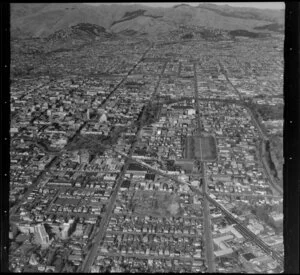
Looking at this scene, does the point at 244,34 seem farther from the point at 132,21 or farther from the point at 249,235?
the point at 249,235

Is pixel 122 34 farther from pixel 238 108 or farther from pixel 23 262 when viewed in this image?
pixel 23 262

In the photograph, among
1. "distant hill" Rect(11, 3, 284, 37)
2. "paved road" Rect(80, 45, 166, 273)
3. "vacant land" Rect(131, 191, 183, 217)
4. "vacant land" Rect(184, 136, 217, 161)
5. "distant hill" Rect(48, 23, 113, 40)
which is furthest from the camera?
"vacant land" Rect(184, 136, 217, 161)

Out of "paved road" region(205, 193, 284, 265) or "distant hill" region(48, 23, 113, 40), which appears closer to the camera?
"paved road" region(205, 193, 284, 265)

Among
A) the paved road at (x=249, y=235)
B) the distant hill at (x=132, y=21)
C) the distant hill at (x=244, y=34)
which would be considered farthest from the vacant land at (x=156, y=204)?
the distant hill at (x=244, y=34)

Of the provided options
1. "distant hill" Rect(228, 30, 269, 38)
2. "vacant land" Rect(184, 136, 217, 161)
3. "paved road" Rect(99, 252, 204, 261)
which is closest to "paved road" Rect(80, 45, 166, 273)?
"paved road" Rect(99, 252, 204, 261)

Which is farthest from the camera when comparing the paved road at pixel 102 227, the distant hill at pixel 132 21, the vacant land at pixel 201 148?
the vacant land at pixel 201 148

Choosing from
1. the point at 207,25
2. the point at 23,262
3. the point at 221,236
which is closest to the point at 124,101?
the point at 207,25

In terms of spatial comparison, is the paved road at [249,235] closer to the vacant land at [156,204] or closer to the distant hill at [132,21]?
the vacant land at [156,204]

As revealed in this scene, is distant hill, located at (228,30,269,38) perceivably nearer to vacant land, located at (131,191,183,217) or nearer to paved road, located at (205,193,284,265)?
paved road, located at (205,193,284,265)

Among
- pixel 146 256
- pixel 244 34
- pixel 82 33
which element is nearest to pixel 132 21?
pixel 82 33
